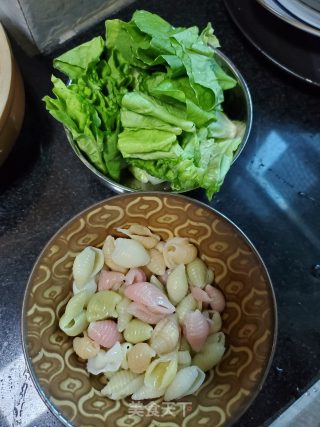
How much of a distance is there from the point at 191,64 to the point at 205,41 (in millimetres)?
101

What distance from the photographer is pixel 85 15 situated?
1016 mm

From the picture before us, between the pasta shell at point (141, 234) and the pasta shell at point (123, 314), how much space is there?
9 centimetres

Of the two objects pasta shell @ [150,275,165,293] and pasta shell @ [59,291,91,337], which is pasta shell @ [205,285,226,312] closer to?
pasta shell @ [150,275,165,293]

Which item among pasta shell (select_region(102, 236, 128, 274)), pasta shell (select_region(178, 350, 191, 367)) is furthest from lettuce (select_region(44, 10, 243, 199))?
pasta shell (select_region(178, 350, 191, 367))

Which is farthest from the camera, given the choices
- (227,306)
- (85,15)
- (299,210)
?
(85,15)

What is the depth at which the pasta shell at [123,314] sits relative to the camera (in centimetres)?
76

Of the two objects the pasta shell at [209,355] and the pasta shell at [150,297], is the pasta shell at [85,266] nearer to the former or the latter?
the pasta shell at [150,297]

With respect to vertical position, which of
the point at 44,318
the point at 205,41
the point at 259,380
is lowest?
the point at 44,318

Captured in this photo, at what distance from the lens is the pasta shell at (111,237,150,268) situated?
2.53 ft

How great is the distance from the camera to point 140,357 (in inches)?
28.3

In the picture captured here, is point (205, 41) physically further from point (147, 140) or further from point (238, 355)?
point (238, 355)

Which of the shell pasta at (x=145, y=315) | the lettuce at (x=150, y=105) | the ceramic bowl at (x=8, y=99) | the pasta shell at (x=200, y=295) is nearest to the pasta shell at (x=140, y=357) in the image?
the shell pasta at (x=145, y=315)

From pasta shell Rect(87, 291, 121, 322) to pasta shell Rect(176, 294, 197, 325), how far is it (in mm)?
85

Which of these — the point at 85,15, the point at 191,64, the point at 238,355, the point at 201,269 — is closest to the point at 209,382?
the point at 238,355
